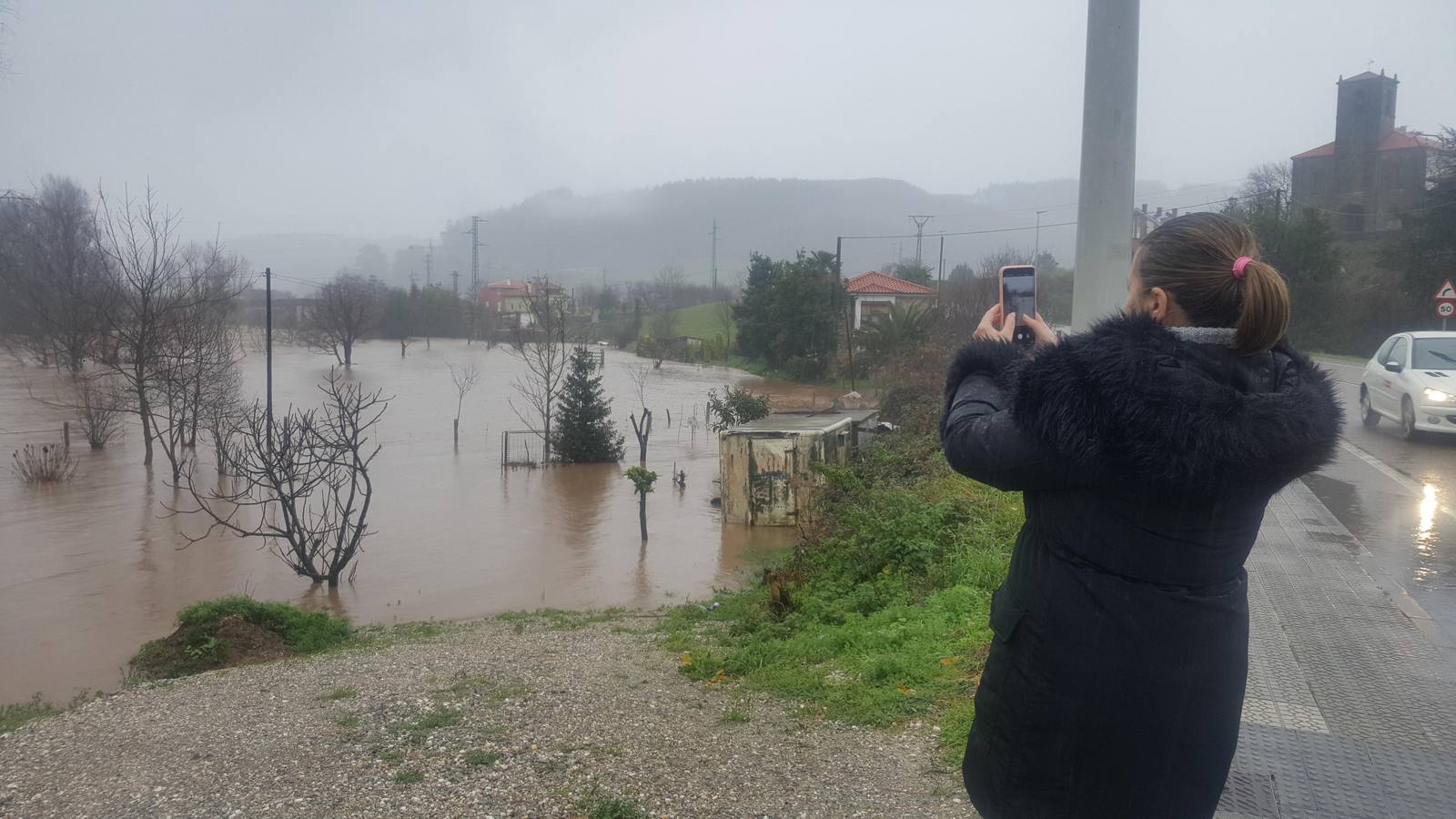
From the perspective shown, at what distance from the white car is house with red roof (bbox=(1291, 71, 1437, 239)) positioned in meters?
31.8

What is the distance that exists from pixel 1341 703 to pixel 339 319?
217 feet

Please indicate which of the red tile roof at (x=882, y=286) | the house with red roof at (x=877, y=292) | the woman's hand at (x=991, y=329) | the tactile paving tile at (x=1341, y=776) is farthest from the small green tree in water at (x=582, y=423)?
the woman's hand at (x=991, y=329)

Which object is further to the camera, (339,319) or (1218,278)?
(339,319)

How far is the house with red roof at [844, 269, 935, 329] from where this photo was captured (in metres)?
46.6

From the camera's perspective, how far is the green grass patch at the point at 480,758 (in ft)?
14.0

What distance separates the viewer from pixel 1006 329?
2395mm

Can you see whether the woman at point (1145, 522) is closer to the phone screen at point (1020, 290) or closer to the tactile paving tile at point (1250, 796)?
the phone screen at point (1020, 290)

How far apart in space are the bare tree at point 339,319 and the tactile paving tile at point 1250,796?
61.6m

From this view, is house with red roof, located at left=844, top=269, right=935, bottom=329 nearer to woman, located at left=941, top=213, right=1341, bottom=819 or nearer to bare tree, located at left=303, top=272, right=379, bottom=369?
bare tree, located at left=303, top=272, right=379, bottom=369

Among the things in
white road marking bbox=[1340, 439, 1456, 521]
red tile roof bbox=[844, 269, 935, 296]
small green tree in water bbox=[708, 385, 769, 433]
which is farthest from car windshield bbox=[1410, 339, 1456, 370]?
red tile roof bbox=[844, 269, 935, 296]

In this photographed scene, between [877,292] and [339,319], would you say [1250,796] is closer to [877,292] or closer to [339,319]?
[877,292]

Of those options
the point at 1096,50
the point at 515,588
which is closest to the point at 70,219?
the point at 515,588

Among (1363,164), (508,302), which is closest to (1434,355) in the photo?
(1363,164)

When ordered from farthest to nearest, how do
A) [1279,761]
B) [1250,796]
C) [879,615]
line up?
[879,615], [1279,761], [1250,796]
